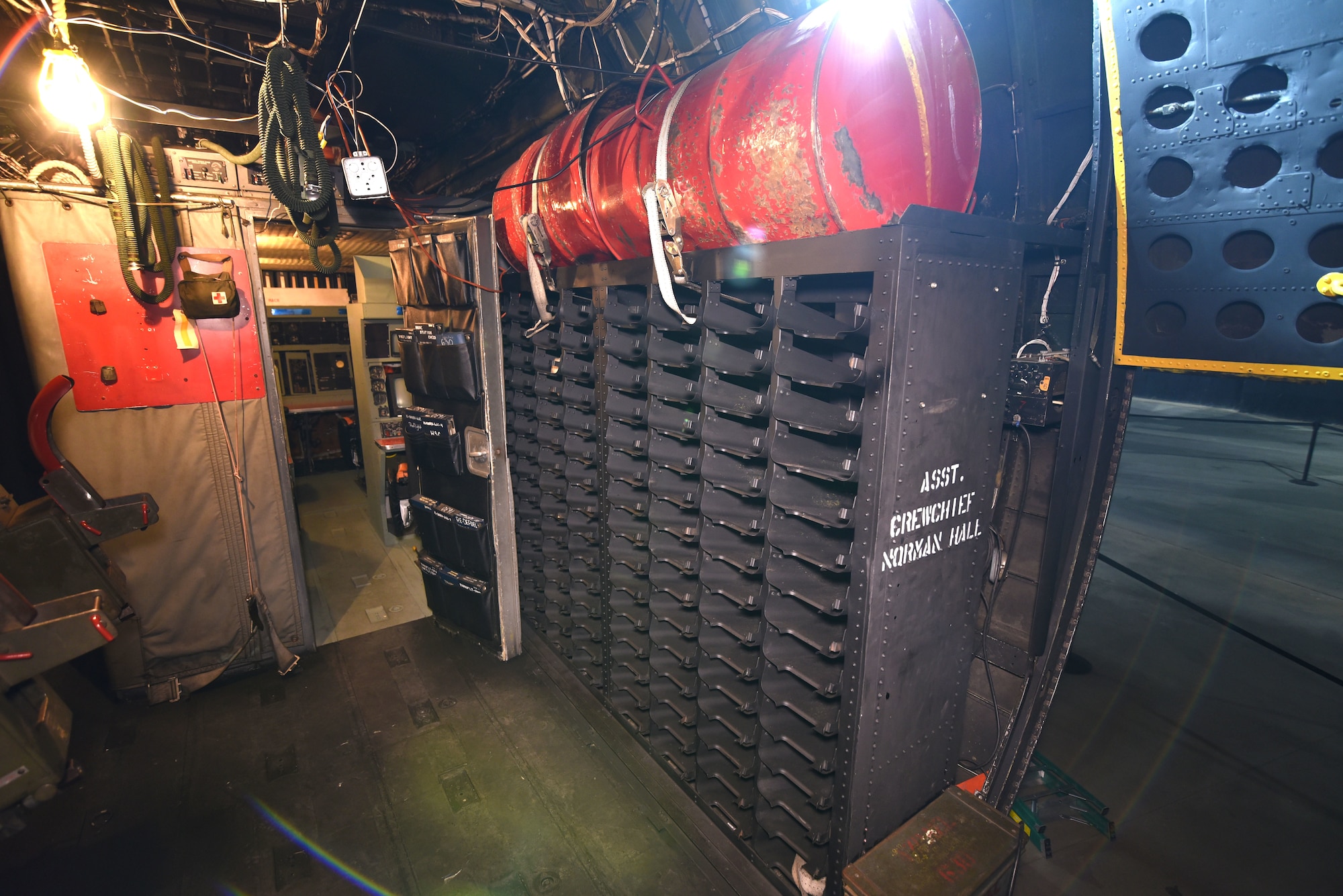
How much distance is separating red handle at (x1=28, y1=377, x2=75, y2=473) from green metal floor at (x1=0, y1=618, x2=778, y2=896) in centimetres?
175

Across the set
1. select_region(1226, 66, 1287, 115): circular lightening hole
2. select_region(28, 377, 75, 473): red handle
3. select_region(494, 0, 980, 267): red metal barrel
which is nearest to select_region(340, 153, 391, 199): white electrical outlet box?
select_region(28, 377, 75, 473): red handle

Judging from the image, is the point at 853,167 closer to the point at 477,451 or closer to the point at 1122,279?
the point at 1122,279

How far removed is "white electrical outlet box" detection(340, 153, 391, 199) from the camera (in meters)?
3.39

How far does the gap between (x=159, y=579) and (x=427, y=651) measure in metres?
1.77

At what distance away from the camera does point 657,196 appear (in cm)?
228

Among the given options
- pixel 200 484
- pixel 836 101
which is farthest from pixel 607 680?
pixel 836 101

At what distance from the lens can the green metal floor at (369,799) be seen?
2582 mm

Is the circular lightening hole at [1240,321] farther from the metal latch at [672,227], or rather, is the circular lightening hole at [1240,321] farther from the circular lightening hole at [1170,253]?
the metal latch at [672,227]

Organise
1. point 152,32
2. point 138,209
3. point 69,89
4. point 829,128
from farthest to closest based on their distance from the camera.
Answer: point 138,209
point 69,89
point 152,32
point 829,128

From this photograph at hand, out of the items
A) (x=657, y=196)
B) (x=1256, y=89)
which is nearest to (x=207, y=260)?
(x=657, y=196)

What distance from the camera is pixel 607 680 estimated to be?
3.67m

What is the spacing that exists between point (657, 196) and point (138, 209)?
3.11 m

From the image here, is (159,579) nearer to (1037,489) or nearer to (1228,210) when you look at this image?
(1037,489)

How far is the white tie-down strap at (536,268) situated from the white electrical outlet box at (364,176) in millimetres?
918
